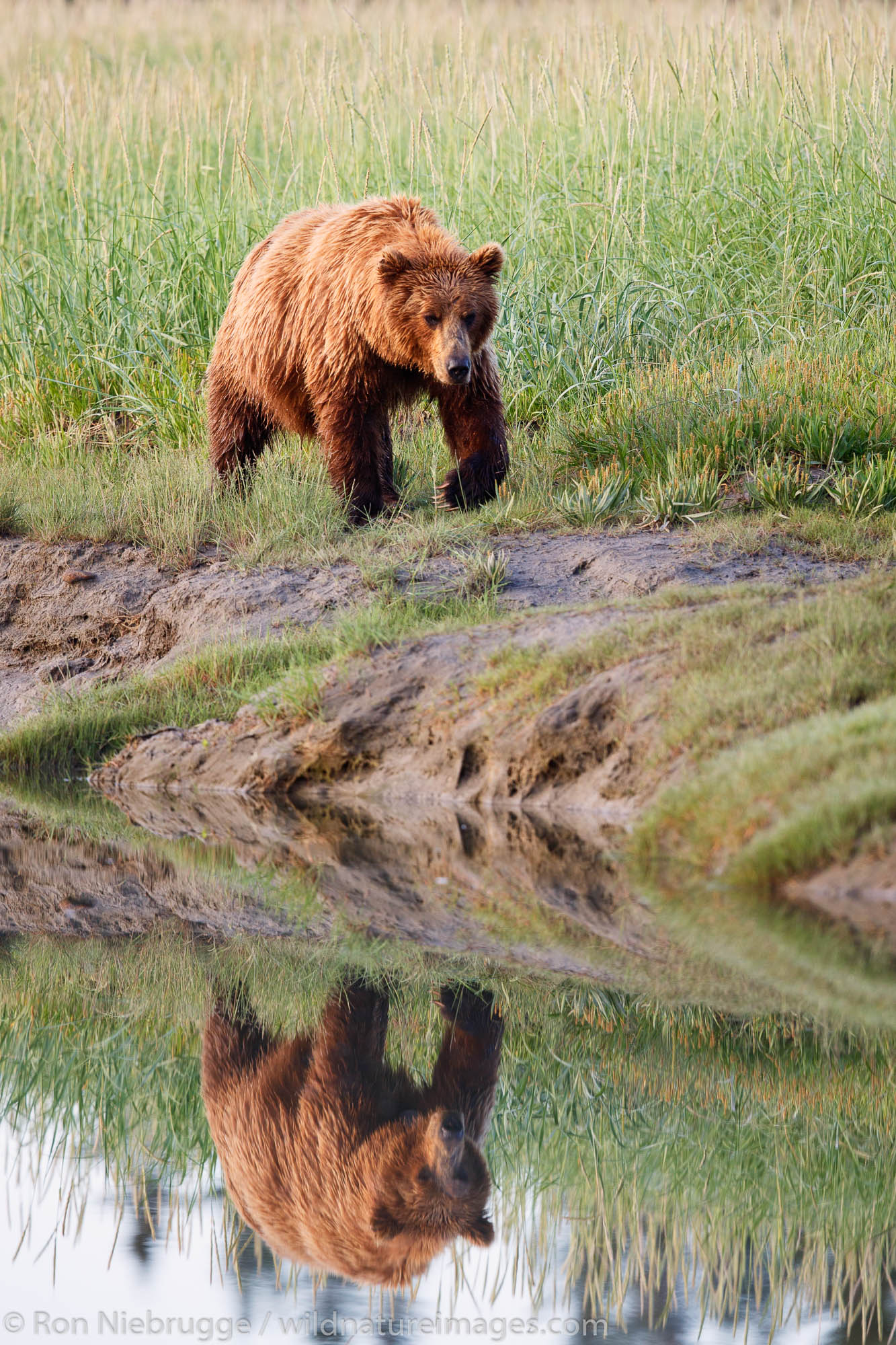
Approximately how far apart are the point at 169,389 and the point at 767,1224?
9.22 metres

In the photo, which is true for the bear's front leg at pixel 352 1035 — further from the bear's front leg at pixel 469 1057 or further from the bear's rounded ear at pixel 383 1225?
the bear's rounded ear at pixel 383 1225

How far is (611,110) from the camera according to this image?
12867 millimetres

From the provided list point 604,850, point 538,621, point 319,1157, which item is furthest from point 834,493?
point 319,1157

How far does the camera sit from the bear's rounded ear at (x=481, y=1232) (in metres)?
3.72

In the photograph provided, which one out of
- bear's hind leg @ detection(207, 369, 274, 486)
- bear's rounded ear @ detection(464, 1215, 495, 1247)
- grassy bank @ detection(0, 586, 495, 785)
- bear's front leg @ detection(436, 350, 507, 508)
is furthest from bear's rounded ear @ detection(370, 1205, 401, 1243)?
bear's hind leg @ detection(207, 369, 274, 486)

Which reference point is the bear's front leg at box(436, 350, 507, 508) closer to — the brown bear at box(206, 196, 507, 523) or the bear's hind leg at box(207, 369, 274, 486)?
the brown bear at box(206, 196, 507, 523)

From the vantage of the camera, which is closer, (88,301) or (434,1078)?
(434,1078)

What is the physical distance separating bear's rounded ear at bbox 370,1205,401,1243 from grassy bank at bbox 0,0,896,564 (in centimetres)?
545

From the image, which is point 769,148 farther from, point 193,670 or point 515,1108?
point 515,1108

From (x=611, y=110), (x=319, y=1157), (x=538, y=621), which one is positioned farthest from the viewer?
(x=611, y=110)

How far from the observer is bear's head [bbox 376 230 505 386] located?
8.44 metres

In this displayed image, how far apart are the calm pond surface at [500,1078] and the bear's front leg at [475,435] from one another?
10.5ft

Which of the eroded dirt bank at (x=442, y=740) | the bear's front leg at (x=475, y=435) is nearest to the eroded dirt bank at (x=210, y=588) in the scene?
the bear's front leg at (x=475, y=435)

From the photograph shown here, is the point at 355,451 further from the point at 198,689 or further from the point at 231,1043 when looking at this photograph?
the point at 231,1043
